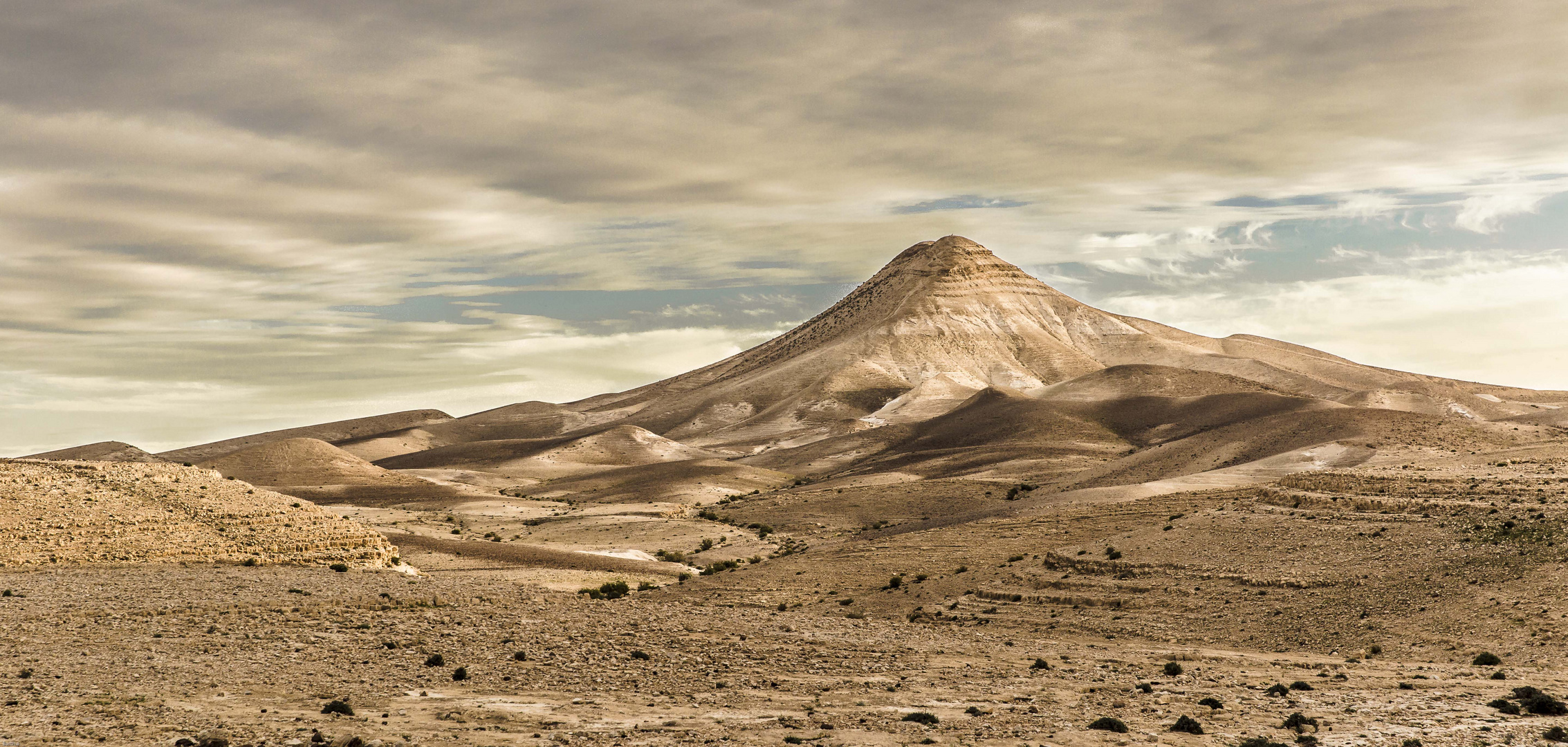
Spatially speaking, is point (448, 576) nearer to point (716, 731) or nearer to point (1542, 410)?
point (716, 731)

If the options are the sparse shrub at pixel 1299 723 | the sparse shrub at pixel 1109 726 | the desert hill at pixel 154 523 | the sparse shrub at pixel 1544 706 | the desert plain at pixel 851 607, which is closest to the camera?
the sparse shrub at pixel 1109 726

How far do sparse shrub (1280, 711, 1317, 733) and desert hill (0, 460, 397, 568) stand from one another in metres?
29.9

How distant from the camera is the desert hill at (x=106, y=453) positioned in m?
128

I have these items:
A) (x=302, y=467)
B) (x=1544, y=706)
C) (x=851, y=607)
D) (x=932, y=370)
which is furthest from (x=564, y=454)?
(x=1544, y=706)

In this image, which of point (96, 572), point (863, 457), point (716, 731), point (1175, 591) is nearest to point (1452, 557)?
point (1175, 591)

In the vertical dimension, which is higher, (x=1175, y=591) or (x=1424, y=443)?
(x=1424, y=443)

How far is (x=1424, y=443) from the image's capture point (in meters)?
→ 59.3

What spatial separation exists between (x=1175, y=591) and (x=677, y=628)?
1531 centimetres

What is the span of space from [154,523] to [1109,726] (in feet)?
106

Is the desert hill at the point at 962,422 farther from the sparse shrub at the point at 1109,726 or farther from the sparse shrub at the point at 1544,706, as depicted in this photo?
the sparse shrub at the point at 1109,726

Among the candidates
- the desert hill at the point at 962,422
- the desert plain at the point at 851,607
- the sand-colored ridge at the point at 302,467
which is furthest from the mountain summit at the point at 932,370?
the desert plain at the point at 851,607

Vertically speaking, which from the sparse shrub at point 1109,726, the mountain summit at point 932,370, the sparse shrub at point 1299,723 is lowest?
the sparse shrub at point 1299,723

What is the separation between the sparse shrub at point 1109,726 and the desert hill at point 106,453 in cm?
12694

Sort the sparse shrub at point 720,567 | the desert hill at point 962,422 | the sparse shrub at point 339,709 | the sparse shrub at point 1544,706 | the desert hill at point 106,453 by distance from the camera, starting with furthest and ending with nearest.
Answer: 1. the desert hill at point 106,453
2. the desert hill at point 962,422
3. the sparse shrub at point 720,567
4. the sparse shrub at point 1544,706
5. the sparse shrub at point 339,709
